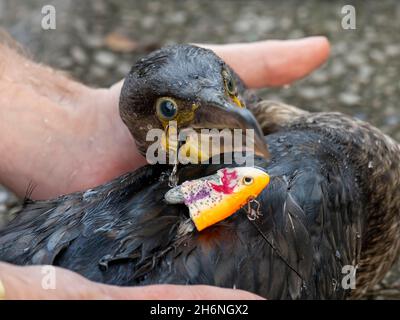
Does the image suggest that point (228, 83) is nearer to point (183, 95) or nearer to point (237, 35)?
point (183, 95)

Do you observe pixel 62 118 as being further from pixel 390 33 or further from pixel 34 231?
pixel 390 33

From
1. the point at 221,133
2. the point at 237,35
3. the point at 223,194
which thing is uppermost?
the point at 237,35

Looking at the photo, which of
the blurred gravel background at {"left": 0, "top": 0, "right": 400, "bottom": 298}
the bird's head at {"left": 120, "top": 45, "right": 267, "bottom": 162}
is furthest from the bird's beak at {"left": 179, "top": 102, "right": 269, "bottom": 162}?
the blurred gravel background at {"left": 0, "top": 0, "right": 400, "bottom": 298}

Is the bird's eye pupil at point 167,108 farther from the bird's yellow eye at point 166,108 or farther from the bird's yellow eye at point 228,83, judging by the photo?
the bird's yellow eye at point 228,83

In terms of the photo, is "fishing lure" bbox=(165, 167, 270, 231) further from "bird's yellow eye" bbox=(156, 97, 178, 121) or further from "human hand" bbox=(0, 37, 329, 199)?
"human hand" bbox=(0, 37, 329, 199)

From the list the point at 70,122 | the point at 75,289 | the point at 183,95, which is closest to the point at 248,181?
the point at 183,95

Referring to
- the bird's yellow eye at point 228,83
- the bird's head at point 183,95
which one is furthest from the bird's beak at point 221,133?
the bird's yellow eye at point 228,83
